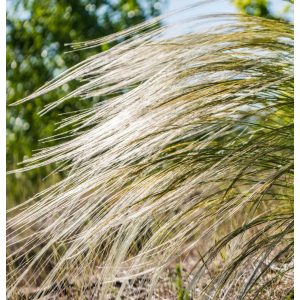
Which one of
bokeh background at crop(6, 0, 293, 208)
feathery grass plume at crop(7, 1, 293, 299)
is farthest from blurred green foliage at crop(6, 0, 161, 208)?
feathery grass plume at crop(7, 1, 293, 299)

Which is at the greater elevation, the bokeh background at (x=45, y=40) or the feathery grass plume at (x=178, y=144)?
the feathery grass plume at (x=178, y=144)

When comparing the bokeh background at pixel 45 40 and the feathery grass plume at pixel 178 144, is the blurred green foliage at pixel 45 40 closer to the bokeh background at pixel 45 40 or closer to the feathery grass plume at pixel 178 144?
the bokeh background at pixel 45 40

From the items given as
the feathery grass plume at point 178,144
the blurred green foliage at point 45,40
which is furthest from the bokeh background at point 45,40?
the feathery grass plume at point 178,144

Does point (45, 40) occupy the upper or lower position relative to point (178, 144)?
lower

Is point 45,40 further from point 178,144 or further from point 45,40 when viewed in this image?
point 178,144

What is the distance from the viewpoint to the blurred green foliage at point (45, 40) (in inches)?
135

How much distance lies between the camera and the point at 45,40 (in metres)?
3.47

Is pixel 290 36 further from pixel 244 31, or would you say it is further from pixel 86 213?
pixel 86 213

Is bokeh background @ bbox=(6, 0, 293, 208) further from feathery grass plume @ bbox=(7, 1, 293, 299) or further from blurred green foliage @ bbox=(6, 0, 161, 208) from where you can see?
feathery grass plume @ bbox=(7, 1, 293, 299)

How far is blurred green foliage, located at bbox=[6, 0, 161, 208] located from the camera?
135 inches

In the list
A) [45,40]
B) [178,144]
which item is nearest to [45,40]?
[45,40]

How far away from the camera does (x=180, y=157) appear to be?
4.27ft

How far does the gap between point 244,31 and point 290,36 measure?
0.34ft
